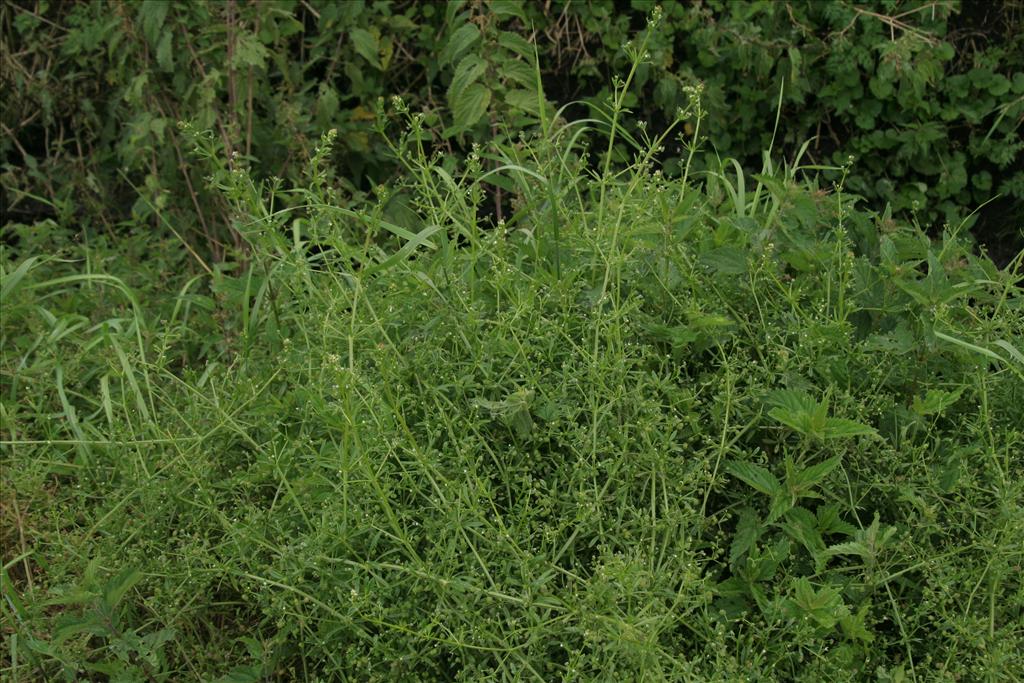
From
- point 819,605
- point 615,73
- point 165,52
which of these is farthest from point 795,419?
point 165,52

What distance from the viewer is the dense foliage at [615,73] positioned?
3.96m

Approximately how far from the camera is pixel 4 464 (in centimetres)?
299

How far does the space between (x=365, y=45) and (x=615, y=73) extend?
0.89 meters

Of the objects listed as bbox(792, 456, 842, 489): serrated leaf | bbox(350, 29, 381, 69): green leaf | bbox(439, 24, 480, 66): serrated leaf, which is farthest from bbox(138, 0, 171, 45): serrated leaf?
bbox(792, 456, 842, 489): serrated leaf

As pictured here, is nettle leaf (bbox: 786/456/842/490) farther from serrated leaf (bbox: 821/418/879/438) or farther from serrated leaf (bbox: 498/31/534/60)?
serrated leaf (bbox: 498/31/534/60)

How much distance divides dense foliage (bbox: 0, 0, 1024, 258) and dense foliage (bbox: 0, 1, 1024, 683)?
39.7 inches

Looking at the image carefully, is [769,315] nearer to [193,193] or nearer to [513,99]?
[513,99]

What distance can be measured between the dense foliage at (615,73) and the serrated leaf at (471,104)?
8cm

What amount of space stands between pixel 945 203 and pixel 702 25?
3.50 ft

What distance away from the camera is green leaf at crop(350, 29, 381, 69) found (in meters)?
4.09

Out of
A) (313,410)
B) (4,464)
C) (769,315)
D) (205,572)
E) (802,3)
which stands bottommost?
(4,464)

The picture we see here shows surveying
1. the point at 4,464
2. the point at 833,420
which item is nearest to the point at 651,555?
the point at 833,420

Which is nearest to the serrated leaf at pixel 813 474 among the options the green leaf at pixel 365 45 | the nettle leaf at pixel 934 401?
the nettle leaf at pixel 934 401

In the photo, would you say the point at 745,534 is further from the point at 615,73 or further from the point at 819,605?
the point at 615,73
